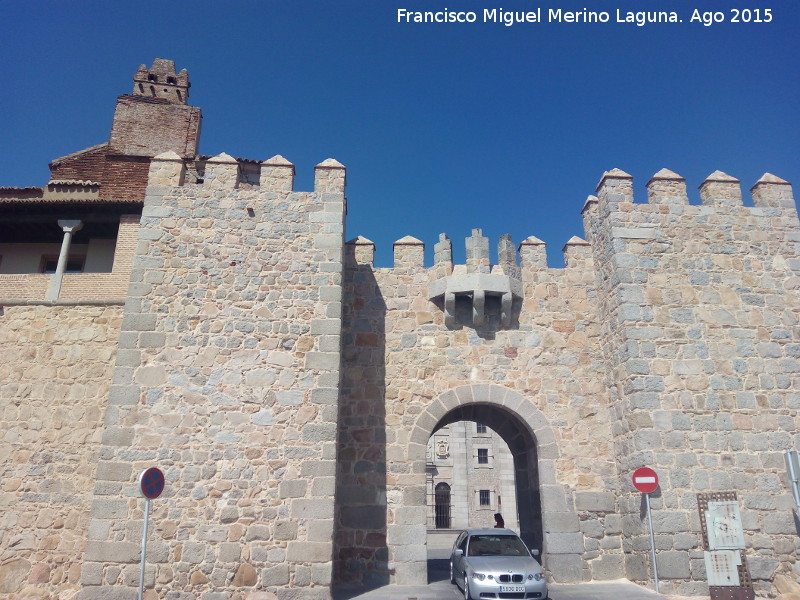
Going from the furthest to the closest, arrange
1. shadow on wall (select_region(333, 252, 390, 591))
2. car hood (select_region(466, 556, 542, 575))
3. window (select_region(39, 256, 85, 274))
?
window (select_region(39, 256, 85, 274)) → shadow on wall (select_region(333, 252, 390, 591)) → car hood (select_region(466, 556, 542, 575))

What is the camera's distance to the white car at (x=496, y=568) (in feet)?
25.2

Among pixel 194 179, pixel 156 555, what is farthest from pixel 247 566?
pixel 194 179

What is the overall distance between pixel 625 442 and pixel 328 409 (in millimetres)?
4877

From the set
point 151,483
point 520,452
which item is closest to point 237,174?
point 151,483

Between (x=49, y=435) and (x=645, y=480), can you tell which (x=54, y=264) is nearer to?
(x=49, y=435)

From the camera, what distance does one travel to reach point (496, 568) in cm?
788

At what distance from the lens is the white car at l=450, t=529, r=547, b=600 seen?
767cm

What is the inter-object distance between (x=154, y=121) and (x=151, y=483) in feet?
41.4

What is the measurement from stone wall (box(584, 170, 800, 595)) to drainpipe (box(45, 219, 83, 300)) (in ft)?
32.6

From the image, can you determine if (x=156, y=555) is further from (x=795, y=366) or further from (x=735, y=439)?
(x=795, y=366)

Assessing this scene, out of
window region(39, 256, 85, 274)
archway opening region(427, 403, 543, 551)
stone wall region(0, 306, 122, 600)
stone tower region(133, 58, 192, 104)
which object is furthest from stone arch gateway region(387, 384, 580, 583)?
stone tower region(133, 58, 192, 104)

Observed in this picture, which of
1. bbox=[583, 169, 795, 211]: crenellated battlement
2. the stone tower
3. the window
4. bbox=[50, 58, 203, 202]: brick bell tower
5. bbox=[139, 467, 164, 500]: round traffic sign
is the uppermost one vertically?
the stone tower

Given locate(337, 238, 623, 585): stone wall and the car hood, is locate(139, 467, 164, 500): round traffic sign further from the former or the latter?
the car hood

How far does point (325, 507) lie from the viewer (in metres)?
8.16
